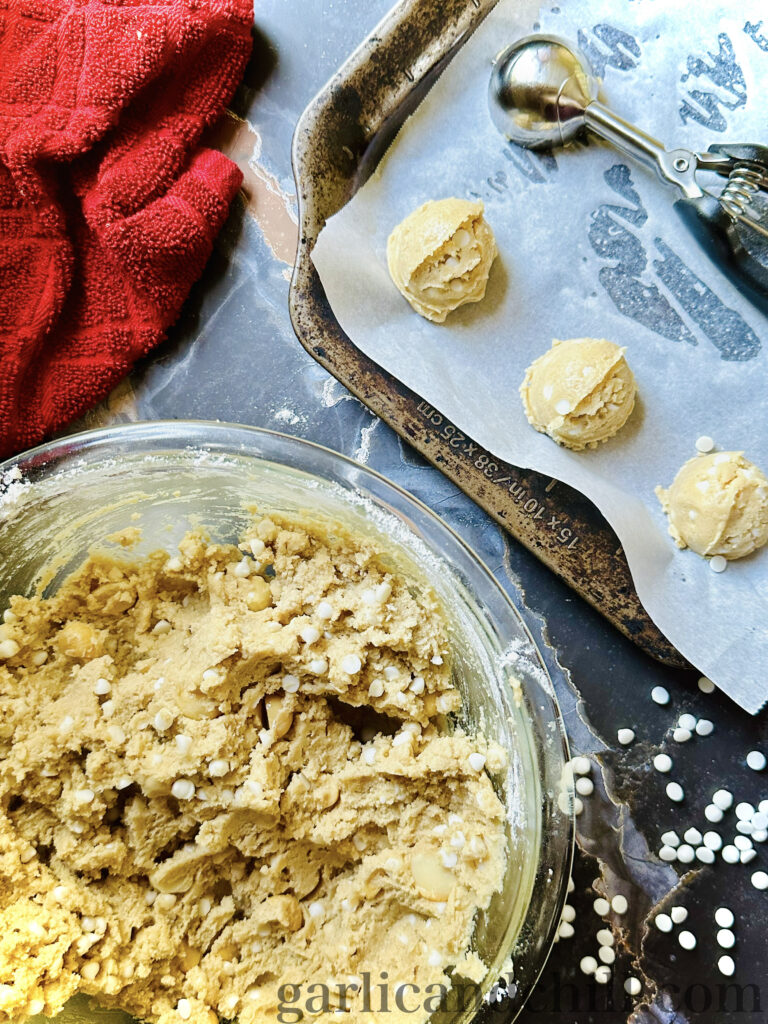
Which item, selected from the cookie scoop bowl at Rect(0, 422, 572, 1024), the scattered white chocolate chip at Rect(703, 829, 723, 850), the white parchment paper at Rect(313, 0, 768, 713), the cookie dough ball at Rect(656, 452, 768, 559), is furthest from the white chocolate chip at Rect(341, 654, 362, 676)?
the scattered white chocolate chip at Rect(703, 829, 723, 850)

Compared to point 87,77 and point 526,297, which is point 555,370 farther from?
point 87,77

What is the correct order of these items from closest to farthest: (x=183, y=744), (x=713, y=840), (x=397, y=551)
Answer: (x=183, y=744) < (x=397, y=551) < (x=713, y=840)

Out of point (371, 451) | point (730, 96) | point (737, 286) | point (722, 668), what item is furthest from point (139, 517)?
point (730, 96)

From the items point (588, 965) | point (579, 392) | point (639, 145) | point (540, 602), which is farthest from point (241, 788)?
point (639, 145)

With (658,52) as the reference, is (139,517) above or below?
below

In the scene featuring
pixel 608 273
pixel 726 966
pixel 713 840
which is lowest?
pixel 726 966

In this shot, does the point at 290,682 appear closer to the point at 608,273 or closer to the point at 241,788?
the point at 241,788

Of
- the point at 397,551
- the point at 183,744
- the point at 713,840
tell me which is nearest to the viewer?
the point at 183,744
